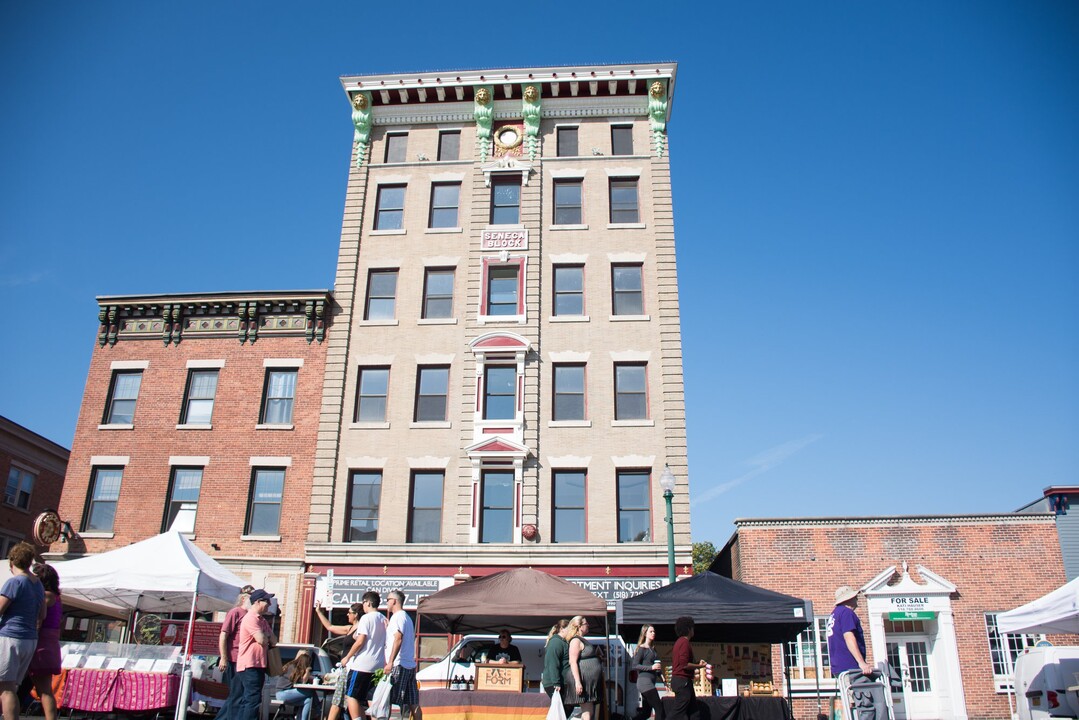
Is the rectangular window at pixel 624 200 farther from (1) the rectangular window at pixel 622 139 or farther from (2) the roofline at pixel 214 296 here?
(2) the roofline at pixel 214 296

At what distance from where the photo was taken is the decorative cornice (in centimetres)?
2475

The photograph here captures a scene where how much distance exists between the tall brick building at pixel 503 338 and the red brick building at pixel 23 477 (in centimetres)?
1563

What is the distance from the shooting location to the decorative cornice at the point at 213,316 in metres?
24.8

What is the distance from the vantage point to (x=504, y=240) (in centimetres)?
2538

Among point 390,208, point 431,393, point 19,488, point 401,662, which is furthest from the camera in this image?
point 19,488

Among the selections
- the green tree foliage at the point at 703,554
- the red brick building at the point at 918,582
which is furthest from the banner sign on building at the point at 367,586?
the green tree foliage at the point at 703,554

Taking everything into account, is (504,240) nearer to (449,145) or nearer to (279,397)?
(449,145)

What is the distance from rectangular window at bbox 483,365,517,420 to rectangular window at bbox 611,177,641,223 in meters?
6.18

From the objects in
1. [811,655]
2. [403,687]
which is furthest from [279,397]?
[811,655]

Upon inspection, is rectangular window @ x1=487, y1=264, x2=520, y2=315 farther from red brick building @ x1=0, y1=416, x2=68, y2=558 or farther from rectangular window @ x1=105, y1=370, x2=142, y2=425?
red brick building @ x1=0, y1=416, x2=68, y2=558

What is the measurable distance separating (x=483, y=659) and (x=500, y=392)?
10.6 m

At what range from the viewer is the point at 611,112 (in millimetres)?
26984

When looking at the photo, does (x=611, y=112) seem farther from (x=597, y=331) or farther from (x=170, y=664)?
(x=170, y=664)

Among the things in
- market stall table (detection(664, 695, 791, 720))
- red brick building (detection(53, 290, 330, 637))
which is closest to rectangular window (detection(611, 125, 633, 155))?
red brick building (detection(53, 290, 330, 637))
